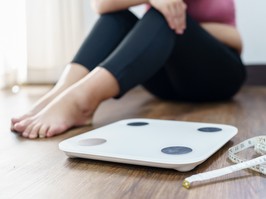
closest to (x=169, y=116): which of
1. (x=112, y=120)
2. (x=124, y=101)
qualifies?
(x=112, y=120)

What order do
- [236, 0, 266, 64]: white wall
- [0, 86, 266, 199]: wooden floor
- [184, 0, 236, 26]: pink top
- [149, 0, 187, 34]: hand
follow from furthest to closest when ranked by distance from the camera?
[236, 0, 266, 64]: white wall, [184, 0, 236, 26]: pink top, [149, 0, 187, 34]: hand, [0, 86, 266, 199]: wooden floor

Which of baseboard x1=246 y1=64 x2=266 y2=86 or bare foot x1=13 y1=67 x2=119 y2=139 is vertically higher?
bare foot x1=13 y1=67 x2=119 y2=139

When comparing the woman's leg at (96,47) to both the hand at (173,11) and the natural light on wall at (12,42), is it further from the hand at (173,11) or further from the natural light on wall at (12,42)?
the natural light on wall at (12,42)

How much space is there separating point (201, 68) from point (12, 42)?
3.66ft

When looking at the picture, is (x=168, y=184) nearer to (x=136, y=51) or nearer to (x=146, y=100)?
(x=136, y=51)

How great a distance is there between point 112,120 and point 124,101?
0.42 meters

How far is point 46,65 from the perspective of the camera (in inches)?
83.4

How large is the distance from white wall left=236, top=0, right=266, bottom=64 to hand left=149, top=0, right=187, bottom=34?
3.14ft

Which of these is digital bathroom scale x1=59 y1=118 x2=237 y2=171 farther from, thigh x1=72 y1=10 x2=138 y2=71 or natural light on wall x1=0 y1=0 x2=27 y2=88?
natural light on wall x1=0 y1=0 x2=27 y2=88

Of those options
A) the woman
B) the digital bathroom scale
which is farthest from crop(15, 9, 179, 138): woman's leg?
the digital bathroom scale

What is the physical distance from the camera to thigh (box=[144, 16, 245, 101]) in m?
1.20

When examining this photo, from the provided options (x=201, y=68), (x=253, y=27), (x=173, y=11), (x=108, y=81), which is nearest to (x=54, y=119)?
(x=108, y=81)

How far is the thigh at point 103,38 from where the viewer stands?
3.70ft

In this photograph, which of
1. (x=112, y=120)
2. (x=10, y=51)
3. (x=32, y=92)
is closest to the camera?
(x=112, y=120)
